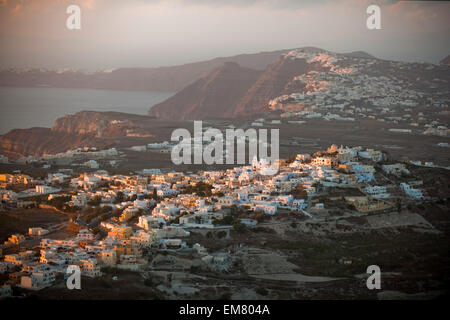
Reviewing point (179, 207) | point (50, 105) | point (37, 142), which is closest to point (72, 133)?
point (37, 142)

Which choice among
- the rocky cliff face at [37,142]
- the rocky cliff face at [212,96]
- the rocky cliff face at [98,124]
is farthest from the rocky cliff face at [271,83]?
the rocky cliff face at [37,142]

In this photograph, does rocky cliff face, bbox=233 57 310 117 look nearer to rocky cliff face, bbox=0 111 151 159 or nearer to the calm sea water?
rocky cliff face, bbox=0 111 151 159

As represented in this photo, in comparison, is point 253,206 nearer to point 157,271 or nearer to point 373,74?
point 157,271

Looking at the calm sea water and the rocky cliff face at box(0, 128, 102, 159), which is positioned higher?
the calm sea water

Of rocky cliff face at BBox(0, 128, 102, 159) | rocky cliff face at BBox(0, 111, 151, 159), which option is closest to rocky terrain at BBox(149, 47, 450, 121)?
rocky cliff face at BBox(0, 111, 151, 159)

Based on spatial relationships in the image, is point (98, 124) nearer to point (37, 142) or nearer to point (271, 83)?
point (37, 142)

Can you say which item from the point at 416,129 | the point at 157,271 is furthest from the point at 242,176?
the point at 416,129
